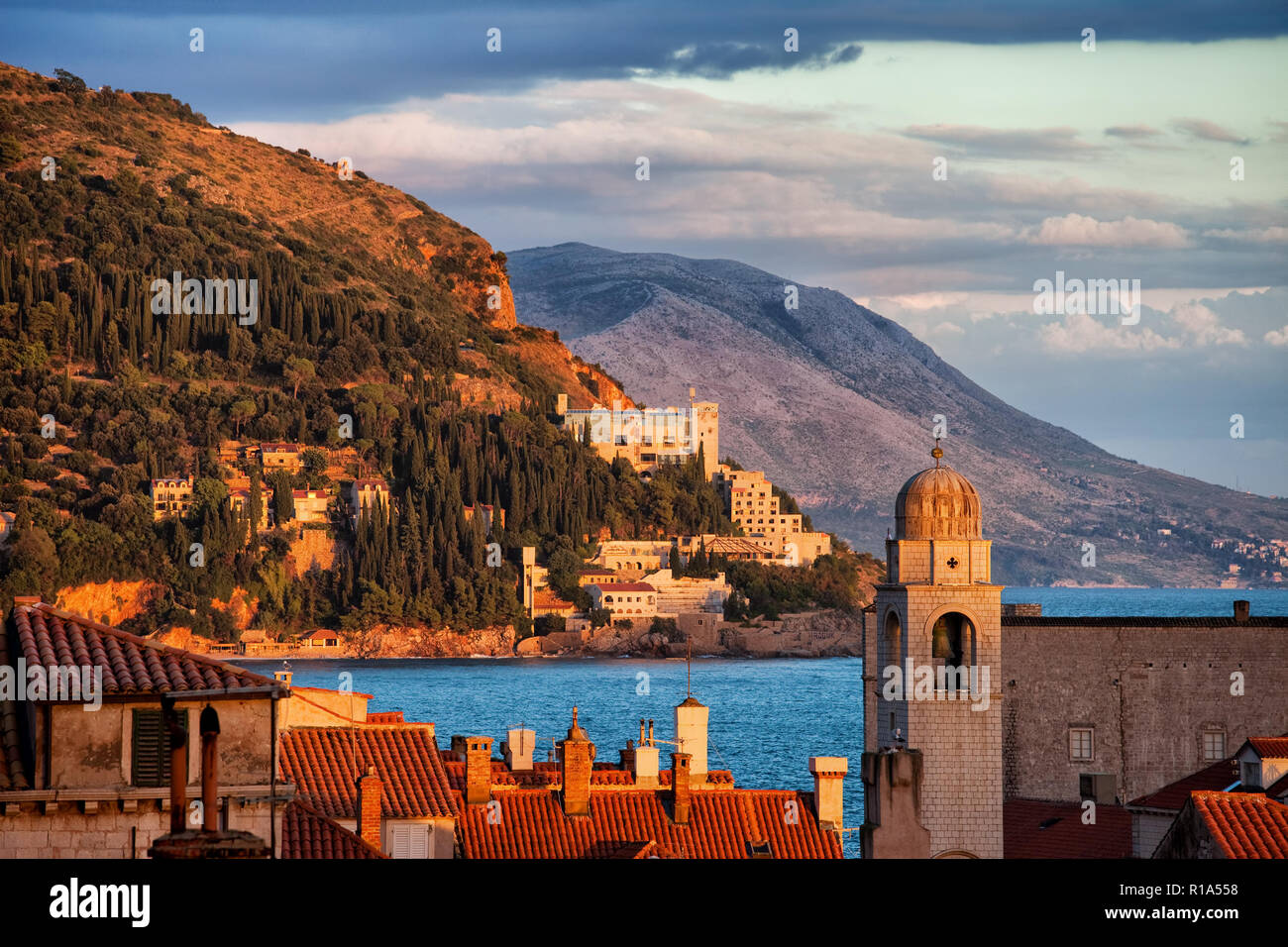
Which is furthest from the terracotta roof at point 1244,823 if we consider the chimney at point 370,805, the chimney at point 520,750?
the chimney at point 520,750

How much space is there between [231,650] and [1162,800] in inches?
5991

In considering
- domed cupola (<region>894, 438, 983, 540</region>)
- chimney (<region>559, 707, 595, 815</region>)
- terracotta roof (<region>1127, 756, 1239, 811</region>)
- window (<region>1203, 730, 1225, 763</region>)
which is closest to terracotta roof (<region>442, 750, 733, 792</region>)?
chimney (<region>559, 707, 595, 815</region>)

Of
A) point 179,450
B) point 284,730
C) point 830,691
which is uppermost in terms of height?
point 179,450

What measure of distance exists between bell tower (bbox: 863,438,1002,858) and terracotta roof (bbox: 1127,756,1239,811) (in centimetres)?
226

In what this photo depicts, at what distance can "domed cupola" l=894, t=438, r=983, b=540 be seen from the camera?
3020cm

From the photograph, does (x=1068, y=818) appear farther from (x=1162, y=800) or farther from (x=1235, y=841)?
(x=1235, y=841)

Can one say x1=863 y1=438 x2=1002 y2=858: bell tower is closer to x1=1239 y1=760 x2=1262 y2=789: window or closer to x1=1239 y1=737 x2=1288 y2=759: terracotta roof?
x1=1239 y1=760 x2=1262 y2=789: window

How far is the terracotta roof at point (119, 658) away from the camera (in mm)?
15578

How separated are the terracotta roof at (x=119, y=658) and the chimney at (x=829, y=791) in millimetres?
12937

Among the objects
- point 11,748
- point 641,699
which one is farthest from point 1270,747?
point 641,699

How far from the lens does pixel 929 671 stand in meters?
29.9

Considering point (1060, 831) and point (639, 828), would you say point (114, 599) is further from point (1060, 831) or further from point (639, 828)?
point (639, 828)

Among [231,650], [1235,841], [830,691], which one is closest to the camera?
[1235,841]
